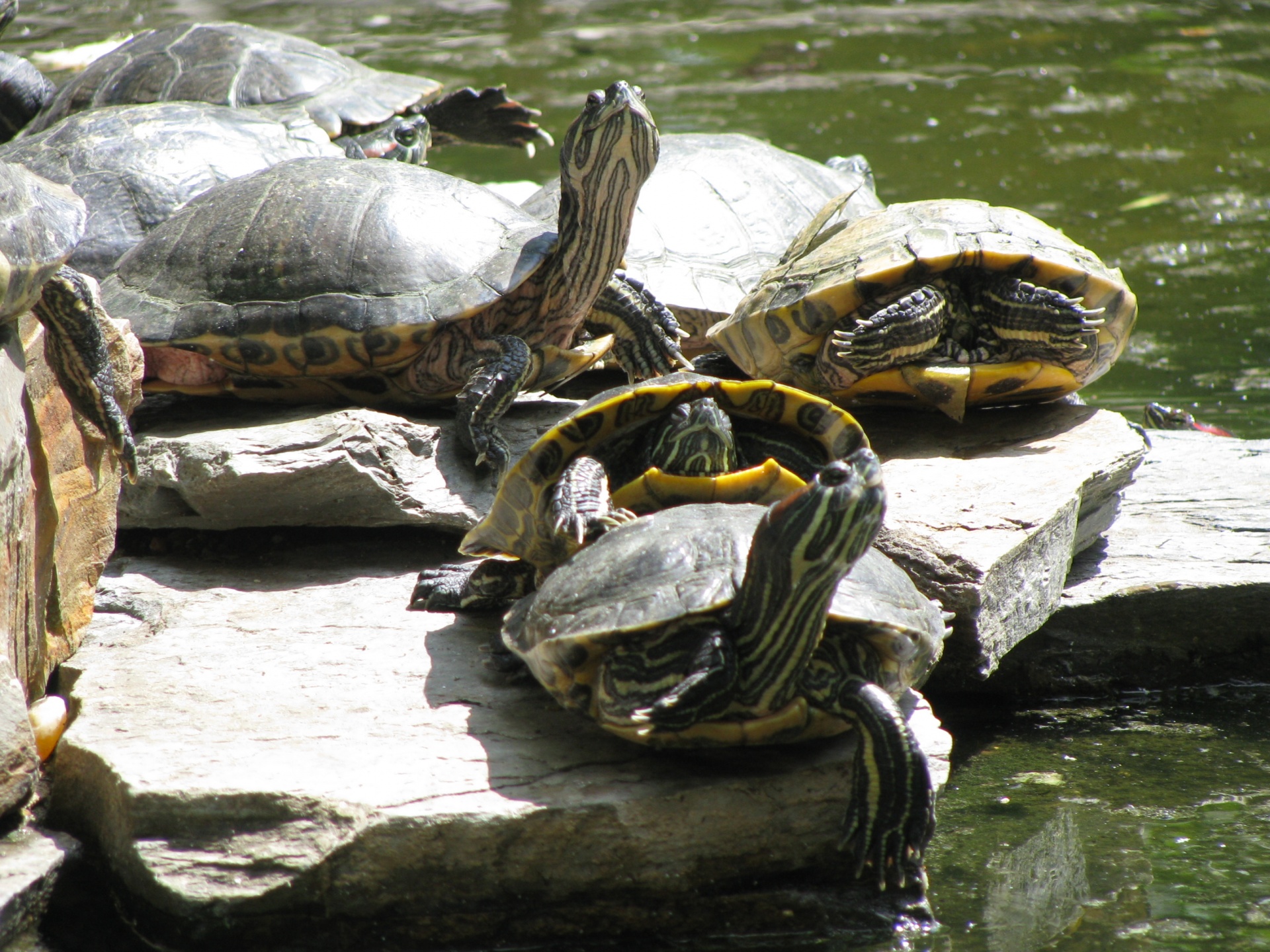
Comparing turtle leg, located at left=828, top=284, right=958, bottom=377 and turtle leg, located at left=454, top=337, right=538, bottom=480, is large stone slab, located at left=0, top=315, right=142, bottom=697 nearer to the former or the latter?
turtle leg, located at left=454, top=337, right=538, bottom=480

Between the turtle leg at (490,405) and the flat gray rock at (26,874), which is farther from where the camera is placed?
the turtle leg at (490,405)

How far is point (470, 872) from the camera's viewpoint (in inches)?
91.8

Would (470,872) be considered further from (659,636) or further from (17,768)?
(17,768)

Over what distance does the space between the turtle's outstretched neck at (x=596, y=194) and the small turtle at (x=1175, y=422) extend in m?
2.56

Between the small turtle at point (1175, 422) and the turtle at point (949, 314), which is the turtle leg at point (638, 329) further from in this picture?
the small turtle at point (1175, 422)

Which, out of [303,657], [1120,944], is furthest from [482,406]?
[1120,944]

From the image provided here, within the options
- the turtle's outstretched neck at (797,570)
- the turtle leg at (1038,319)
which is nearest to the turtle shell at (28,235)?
the turtle's outstretched neck at (797,570)

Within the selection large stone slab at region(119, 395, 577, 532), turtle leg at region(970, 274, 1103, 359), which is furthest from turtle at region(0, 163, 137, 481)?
turtle leg at region(970, 274, 1103, 359)

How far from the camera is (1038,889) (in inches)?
101

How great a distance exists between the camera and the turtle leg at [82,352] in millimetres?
2895

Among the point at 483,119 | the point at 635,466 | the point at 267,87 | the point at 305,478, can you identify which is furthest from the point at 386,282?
the point at 483,119

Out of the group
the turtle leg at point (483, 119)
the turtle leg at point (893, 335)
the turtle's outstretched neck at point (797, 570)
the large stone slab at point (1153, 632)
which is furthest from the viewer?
the turtle leg at point (483, 119)

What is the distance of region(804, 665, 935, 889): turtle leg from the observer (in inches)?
91.7

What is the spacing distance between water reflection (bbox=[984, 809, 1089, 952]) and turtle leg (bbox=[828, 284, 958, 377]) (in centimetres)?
165
